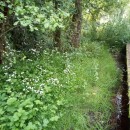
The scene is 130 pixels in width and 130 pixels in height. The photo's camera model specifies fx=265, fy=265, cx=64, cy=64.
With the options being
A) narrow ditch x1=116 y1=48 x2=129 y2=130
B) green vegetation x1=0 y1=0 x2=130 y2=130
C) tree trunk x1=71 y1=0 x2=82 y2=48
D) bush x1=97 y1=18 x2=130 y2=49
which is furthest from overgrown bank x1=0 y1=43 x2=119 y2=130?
bush x1=97 y1=18 x2=130 y2=49

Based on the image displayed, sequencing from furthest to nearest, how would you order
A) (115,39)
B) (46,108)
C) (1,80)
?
(115,39) → (1,80) → (46,108)

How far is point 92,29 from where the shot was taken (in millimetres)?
11344

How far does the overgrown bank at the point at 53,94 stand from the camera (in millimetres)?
3604

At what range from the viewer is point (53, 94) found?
473cm

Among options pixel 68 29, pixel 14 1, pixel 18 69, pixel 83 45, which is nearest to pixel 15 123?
pixel 14 1

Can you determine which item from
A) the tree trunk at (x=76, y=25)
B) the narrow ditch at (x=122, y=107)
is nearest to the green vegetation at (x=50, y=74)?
the tree trunk at (x=76, y=25)

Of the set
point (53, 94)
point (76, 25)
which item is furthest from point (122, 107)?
point (76, 25)

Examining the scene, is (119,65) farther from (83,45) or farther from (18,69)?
(18,69)

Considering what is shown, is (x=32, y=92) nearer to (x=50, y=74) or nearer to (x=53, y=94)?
(x=53, y=94)

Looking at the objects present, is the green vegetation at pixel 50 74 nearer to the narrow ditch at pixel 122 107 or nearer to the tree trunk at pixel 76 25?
the tree trunk at pixel 76 25

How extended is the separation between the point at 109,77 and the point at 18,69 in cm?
284

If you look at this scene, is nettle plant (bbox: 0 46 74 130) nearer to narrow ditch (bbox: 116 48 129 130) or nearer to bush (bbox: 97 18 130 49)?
narrow ditch (bbox: 116 48 129 130)

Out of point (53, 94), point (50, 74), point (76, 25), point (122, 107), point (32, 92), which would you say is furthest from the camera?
point (76, 25)

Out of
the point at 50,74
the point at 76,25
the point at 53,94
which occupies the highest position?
the point at 76,25
